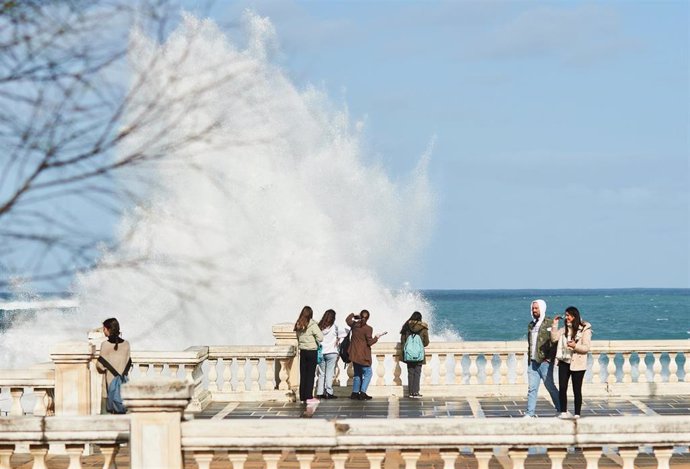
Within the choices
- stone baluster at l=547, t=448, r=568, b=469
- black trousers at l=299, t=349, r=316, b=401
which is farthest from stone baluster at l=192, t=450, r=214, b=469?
black trousers at l=299, t=349, r=316, b=401

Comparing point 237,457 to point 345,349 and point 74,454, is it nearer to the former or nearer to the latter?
point 74,454

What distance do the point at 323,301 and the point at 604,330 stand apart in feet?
127

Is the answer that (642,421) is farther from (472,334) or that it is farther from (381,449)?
(472,334)

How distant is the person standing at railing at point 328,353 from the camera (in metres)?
18.9

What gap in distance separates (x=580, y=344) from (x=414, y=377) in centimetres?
507

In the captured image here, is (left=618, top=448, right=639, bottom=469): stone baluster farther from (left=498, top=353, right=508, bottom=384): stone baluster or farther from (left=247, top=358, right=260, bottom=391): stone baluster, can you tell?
(left=247, top=358, right=260, bottom=391): stone baluster

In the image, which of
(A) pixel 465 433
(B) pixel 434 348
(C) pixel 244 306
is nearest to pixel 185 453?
(A) pixel 465 433

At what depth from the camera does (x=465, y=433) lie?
344 inches

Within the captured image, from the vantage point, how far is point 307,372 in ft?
59.3

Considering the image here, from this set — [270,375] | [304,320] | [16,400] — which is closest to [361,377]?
[270,375]

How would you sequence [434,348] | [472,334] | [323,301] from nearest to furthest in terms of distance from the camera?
[434,348]
[323,301]
[472,334]

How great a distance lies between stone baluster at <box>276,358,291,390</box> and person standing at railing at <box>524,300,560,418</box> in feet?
16.0

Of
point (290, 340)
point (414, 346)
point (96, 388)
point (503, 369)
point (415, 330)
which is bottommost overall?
point (503, 369)

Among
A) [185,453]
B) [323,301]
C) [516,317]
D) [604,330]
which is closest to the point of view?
[185,453]
